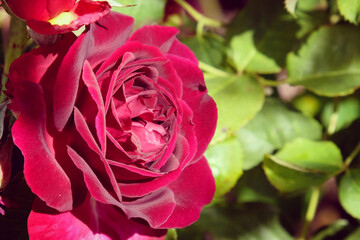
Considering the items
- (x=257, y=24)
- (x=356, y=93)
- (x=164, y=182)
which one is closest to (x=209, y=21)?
(x=257, y=24)

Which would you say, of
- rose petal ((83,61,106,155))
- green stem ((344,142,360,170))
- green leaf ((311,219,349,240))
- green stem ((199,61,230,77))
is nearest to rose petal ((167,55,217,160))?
rose petal ((83,61,106,155))

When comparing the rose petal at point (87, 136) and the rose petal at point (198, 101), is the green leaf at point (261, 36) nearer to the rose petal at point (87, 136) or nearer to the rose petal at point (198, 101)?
the rose petal at point (198, 101)

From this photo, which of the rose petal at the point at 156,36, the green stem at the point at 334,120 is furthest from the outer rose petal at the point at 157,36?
the green stem at the point at 334,120

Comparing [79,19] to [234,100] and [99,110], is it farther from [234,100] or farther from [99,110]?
[234,100]

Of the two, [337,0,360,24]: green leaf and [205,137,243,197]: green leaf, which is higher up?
[337,0,360,24]: green leaf

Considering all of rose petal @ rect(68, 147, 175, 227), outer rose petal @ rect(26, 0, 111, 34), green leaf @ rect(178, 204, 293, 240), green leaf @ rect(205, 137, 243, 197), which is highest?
outer rose petal @ rect(26, 0, 111, 34)

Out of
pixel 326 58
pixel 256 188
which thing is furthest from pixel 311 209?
pixel 326 58

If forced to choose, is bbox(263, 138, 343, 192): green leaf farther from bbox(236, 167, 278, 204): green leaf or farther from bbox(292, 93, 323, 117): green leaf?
bbox(292, 93, 323, 117): green leaf
